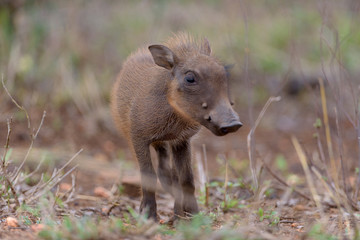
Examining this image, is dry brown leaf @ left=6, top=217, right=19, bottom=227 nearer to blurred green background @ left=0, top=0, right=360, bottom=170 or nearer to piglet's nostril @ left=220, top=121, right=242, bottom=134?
piglet's nostril @ left=220, top=121, right=242, bottom=134

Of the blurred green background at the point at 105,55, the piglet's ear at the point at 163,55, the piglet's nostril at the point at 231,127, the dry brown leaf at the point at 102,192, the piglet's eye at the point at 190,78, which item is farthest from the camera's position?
the blurred green background at the point at 105,55

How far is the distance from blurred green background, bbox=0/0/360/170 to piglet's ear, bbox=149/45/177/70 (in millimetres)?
2929

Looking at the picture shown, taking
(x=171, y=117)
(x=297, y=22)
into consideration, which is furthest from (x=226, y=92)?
(x=297, y=22)

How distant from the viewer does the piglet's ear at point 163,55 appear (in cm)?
457

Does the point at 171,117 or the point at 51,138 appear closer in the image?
the point at 171,117

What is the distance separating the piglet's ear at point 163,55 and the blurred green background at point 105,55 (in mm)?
2929

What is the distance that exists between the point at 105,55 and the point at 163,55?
6.44 m

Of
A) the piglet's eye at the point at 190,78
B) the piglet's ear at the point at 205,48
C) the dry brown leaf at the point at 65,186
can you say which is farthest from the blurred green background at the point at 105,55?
the piglet's eye at the point at 190,78

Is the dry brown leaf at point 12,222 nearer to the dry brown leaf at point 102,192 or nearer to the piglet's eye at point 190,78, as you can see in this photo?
the piglet's eye at point 190,78

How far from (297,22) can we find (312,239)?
1201cm

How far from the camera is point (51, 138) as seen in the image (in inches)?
344

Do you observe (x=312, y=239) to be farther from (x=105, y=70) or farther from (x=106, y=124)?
(x=105, y=70)

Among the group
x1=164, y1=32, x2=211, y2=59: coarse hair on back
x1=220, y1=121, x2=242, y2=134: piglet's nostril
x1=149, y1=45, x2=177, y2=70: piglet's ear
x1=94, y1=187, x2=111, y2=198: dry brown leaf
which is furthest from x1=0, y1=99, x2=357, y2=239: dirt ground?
x1=149, y1=45, x2=177, y2=70: piglet's ear

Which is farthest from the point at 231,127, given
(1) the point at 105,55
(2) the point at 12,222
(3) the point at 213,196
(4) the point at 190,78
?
(1) the point at 105,55
